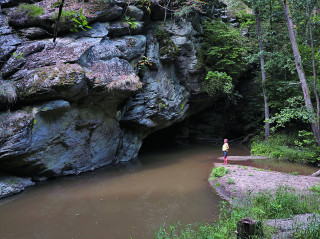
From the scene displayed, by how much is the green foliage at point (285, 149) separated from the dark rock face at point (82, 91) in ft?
20.0

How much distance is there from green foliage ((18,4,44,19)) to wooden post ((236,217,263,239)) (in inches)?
458

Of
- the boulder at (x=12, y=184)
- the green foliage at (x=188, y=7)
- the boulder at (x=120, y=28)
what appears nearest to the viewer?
the boulder at (x=12, y=184)

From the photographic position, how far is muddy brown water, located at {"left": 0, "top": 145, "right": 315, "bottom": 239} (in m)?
5.88

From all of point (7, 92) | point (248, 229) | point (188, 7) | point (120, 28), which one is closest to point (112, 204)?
point (248, 229)

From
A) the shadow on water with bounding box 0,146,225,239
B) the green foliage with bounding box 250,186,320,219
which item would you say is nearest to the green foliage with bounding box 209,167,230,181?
the shadow on water with bounding box 0,146,225,239

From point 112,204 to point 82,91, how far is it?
4.97 meters

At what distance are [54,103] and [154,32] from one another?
818 cm

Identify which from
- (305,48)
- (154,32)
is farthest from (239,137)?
(154,32)

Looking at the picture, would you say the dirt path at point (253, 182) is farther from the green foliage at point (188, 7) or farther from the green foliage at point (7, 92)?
the green foliage at point (188, 7)

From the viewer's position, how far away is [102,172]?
11734 millimetres

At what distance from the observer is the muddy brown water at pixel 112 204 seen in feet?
19.3

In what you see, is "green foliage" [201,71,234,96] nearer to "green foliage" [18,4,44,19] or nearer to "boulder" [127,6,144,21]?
"boulder" [127,6,144,21]

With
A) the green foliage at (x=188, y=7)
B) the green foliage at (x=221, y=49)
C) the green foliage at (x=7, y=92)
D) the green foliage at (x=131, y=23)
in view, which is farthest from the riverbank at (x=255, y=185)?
the green foliage at (x=221, y=49)

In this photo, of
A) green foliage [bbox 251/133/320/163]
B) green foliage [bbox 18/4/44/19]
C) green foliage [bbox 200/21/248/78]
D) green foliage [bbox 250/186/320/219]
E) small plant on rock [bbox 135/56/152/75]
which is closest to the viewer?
green foliage [bbox 250/186/320/219]
